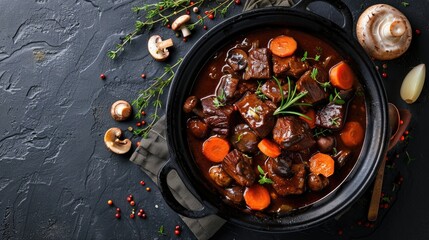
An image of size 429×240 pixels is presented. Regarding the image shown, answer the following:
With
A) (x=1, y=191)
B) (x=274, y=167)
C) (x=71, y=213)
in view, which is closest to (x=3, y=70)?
(x=1, y=191)

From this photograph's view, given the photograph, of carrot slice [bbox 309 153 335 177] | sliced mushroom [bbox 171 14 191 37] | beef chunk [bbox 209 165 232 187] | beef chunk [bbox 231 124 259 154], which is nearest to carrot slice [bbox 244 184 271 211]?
beef chunk [bbox 209 165 232 187]

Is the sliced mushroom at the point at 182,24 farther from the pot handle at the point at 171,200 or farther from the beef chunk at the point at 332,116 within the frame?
the beef chunk at the point at 332,116

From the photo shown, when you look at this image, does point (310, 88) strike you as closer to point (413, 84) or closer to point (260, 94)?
point (260, 94)

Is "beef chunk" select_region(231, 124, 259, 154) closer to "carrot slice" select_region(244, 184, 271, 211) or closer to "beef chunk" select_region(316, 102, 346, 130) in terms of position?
"carrot slice" select_region(244, 184, 271, 211)

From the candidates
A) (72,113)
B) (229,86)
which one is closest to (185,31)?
(229,86)

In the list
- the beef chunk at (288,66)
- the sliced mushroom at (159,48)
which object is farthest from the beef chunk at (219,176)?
the sliced mushroom at (159,48)

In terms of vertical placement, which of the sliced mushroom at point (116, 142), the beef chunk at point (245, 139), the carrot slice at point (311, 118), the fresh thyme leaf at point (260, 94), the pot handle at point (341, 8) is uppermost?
the pot handle at point (341, 8)
